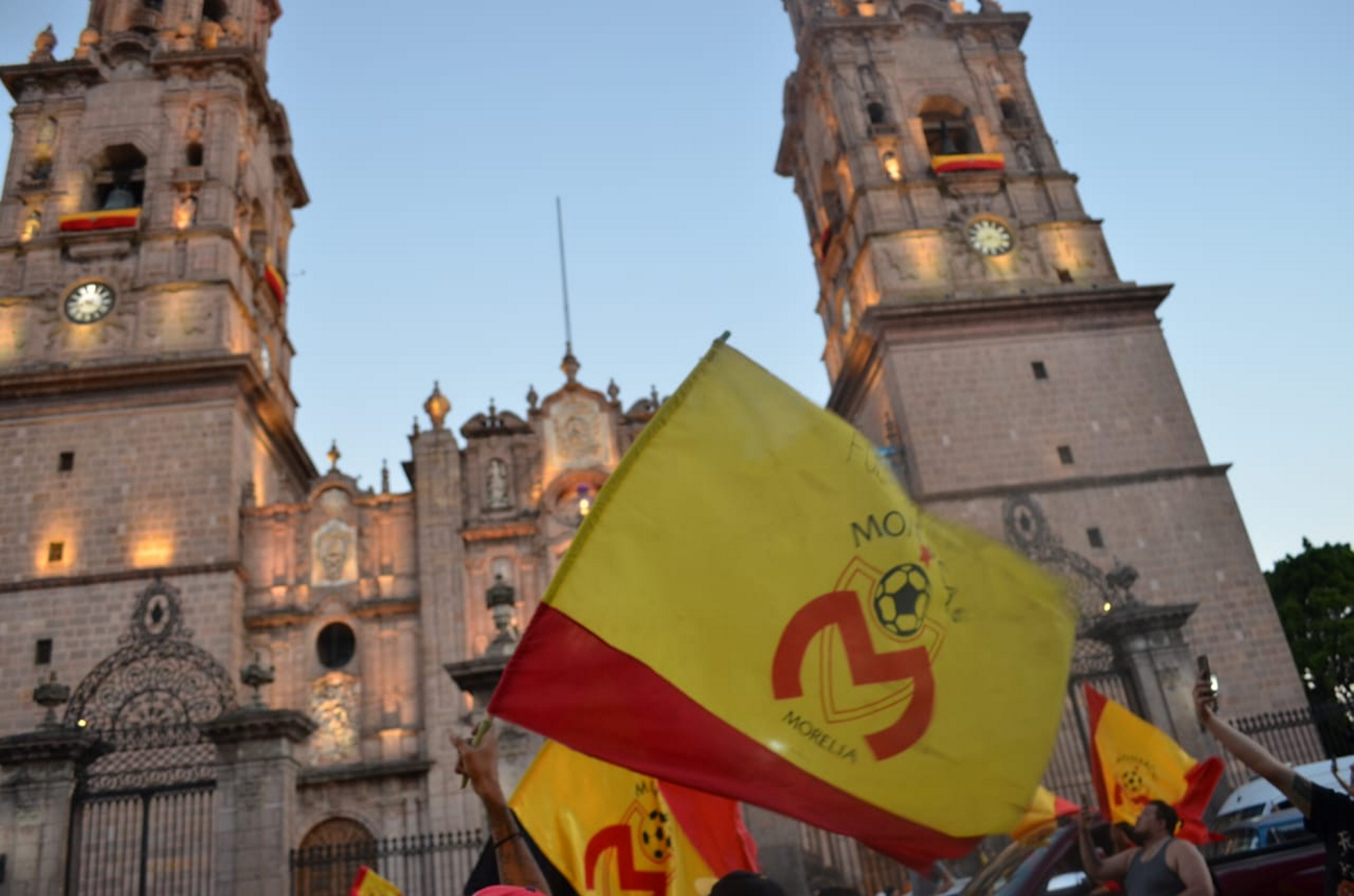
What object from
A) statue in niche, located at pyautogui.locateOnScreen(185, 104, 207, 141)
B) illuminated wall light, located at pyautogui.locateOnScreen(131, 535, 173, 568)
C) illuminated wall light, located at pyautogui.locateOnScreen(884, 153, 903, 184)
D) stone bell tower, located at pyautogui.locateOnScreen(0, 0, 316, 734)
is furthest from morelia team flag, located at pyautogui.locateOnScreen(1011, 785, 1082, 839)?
statue in niche, located at pyautogui.locateOnScreen(185, 104, 207, 141)

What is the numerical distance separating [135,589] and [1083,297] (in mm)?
25163

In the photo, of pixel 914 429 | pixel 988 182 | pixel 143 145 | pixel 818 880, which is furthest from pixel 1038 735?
pixel 143 145

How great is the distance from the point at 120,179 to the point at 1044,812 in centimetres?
3098

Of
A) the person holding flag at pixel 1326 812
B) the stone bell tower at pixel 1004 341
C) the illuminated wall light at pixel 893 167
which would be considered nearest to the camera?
the person holding flag at pixel 1326 812

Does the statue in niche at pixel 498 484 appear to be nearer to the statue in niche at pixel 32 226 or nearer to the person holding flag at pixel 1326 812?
the statue in niche at pixel 32 226

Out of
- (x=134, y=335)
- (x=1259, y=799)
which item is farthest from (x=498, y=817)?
(x=134, y=335)

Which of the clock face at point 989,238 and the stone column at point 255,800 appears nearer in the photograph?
the stone column at point 255,800

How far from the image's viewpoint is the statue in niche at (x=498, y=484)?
27.7 meters

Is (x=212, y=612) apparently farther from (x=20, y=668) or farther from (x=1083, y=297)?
(x=1083, y=297)

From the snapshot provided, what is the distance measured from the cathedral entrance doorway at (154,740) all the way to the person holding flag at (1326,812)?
676 inches

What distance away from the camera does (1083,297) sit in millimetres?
28047

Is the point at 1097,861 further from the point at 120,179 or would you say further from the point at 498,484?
the point at 120,179

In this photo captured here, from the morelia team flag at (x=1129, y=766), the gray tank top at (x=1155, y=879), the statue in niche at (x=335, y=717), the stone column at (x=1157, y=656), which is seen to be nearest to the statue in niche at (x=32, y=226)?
the statue in niche at (x=335, y=717)

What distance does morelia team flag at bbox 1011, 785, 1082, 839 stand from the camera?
10719 millimetres
